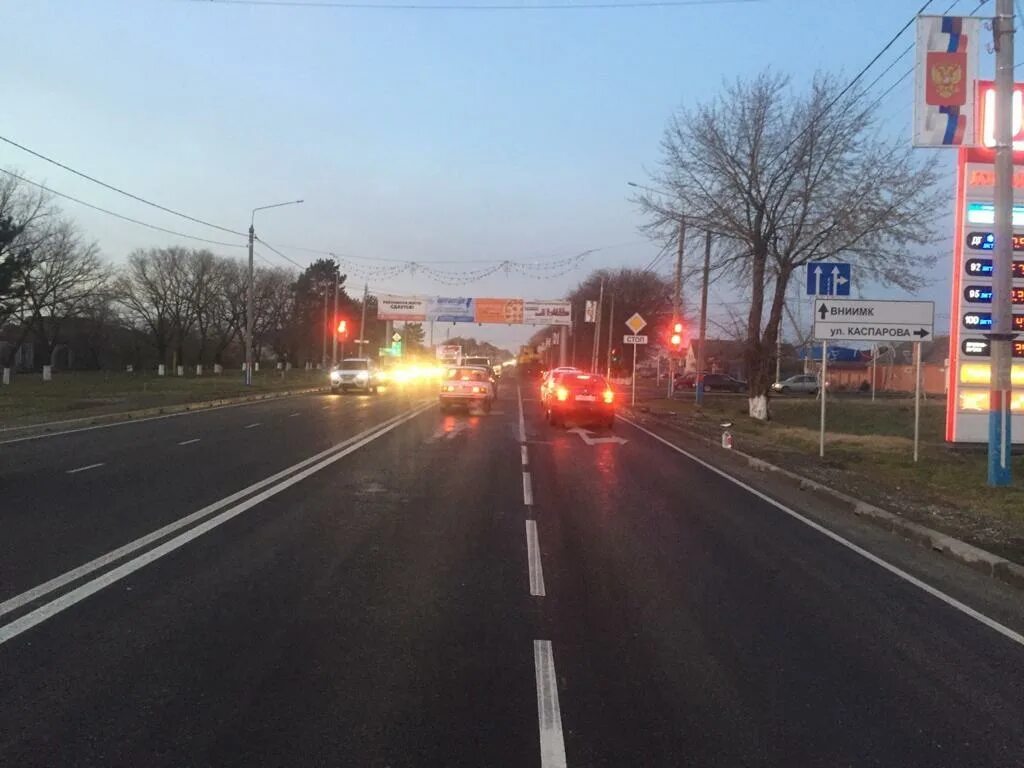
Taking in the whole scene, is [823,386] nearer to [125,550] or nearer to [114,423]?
[125,550]

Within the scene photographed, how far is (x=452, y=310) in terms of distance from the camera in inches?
2721

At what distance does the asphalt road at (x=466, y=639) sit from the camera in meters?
4.46

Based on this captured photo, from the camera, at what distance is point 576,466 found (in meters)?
16.5

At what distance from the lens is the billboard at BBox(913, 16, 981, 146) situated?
14.5 m

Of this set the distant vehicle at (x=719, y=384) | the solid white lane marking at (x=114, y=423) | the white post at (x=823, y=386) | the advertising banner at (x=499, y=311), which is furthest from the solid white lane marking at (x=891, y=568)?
the distant vehicle at (x=719, y=384)

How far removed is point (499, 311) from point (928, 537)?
58945 millimetres

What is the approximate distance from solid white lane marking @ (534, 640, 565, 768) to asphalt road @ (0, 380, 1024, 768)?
0.02 meters

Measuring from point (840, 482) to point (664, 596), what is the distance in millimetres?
8653

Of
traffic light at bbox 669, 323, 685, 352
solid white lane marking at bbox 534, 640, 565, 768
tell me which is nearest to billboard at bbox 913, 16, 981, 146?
solid white lane marking at bbox 534, 640, 565, 768

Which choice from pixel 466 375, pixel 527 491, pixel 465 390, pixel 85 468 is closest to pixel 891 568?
pixel 527 491

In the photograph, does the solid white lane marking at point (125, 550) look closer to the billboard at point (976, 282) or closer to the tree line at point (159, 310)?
the billboard at point (976, 282)

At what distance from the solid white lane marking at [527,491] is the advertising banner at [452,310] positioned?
178ft

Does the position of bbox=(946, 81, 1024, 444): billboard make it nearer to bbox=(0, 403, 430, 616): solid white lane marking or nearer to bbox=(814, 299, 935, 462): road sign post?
bbox=(814, 299, 935, 462): road sign post

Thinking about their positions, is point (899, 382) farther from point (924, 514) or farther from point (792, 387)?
point (924, 514)
